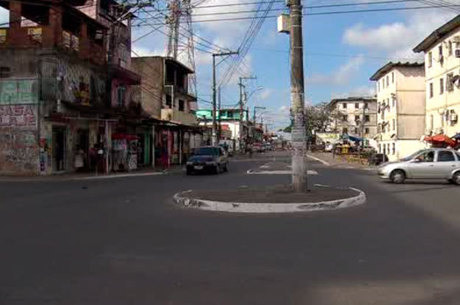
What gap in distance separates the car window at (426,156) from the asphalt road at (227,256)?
443 inches

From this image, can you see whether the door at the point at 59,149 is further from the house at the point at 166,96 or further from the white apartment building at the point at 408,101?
the white apartment building at the point at 408,101

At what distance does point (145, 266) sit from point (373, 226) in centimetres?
580

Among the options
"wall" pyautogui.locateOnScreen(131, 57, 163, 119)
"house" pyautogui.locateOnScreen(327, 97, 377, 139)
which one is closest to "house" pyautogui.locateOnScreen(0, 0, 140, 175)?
"wall" pyautogui.locateOnScreen(131, 57, 163, 119)

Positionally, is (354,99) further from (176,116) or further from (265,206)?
(265,206)

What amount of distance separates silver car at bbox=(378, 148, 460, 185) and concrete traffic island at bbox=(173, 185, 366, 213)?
906 cm

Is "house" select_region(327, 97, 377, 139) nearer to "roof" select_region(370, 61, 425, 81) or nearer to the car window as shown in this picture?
"roof" select_region(370, 61, 425, 81)

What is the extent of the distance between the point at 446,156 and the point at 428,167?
1001 millimetres

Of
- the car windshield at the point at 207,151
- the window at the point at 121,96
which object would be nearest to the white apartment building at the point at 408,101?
the window at the point at 121,96

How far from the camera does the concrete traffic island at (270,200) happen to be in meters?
15.2

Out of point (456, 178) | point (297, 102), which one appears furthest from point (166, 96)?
point (297, 102)

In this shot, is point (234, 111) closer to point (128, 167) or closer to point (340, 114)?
point (340, 114)

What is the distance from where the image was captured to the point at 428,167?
26.7 metres

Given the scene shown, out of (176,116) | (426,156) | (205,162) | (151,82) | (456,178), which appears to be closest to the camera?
(456,178)

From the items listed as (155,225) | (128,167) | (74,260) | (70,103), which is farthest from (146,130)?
(74,260)
